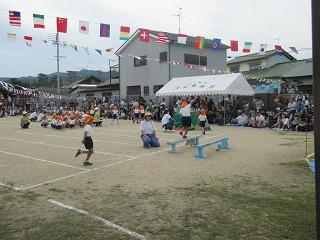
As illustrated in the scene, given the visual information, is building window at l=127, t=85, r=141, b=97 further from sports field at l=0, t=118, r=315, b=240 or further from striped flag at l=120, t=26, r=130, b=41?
sports field at l=0, t=118, r=315, b=240

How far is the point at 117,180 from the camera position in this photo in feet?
26.1

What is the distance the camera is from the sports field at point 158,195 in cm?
495

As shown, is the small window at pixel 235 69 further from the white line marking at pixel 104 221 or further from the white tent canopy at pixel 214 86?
the white line marking at pixel 104 221

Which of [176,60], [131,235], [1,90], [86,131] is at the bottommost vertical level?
[131,235]

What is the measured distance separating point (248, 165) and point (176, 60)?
22553 mm

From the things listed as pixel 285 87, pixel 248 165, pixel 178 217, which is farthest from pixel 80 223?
pixel 285 87

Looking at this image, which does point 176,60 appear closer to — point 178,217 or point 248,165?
point 248,165

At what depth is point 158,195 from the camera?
6684 millimetres

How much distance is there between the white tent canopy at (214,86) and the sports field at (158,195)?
32.9 feet

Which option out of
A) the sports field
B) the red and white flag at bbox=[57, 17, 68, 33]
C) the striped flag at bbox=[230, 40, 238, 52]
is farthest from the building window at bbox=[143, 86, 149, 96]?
the sports field

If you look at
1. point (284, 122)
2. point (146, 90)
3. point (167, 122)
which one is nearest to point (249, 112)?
point (284, 122)

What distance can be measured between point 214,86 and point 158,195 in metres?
16.1

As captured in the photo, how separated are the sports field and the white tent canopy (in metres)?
10.0

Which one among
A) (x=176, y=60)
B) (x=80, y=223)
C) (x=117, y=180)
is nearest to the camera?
(x=80, y=223)
